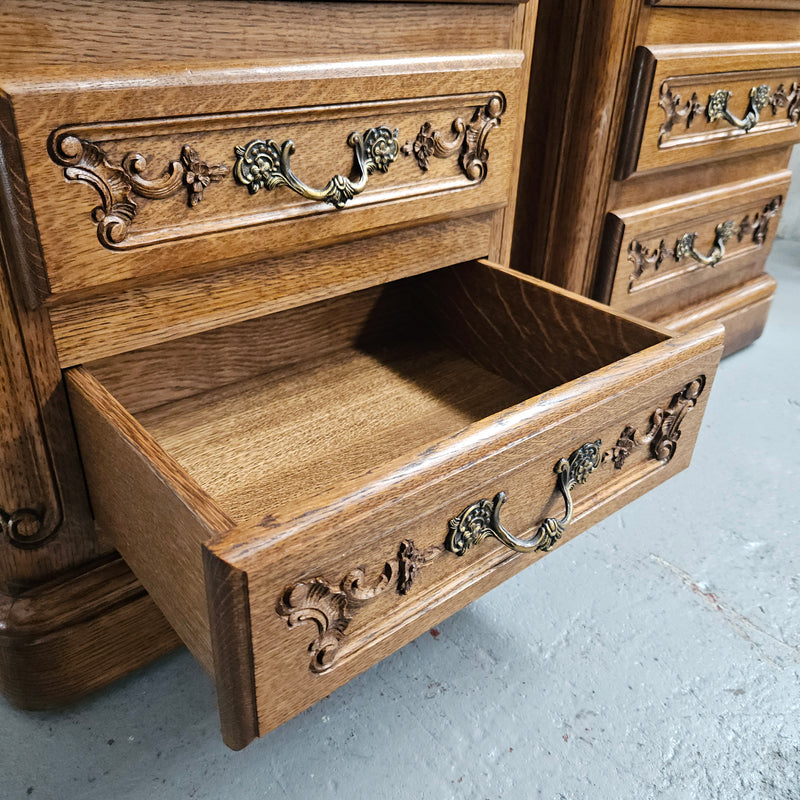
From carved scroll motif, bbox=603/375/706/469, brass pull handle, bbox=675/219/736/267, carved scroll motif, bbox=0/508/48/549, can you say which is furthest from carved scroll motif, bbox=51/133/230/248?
brass pull handle, bbox=675/219/736/267

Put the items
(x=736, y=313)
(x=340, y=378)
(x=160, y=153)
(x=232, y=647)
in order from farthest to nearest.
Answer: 1. (x=736, y=313)
2. (x=340, y=378)
3. (x=160, y=153)
4. (x=232, y=647)

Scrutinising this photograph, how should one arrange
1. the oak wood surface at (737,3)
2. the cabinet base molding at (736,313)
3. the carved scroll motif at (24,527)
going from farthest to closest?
the cabinet base molding at (736,313)
the oak wood surface at (737,3)
the carved scroll motif at (24,527)

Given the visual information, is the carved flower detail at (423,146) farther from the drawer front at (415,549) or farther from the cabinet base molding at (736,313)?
the cabinet base molding at (736,313)

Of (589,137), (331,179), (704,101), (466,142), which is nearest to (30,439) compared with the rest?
(331,179)

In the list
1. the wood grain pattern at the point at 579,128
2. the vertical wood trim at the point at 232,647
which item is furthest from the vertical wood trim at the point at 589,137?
the vertical wood trim at the point at 232,647

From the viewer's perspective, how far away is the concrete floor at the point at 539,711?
58cm

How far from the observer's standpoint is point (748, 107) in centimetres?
94

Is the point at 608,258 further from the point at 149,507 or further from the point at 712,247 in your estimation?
the point at 149,507

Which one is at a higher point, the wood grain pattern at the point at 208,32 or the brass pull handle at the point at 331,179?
the wood grain pattern at the point at 208,32

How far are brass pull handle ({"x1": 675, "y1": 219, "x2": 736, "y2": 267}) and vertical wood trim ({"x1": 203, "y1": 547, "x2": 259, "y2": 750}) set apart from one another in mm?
823

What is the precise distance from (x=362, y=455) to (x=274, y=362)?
0.17 m

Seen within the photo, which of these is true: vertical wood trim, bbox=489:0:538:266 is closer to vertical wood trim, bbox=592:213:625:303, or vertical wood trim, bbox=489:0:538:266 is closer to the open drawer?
the open drawer

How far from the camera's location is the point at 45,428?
0.53m

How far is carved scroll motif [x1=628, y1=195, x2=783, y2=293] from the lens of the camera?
92cm
